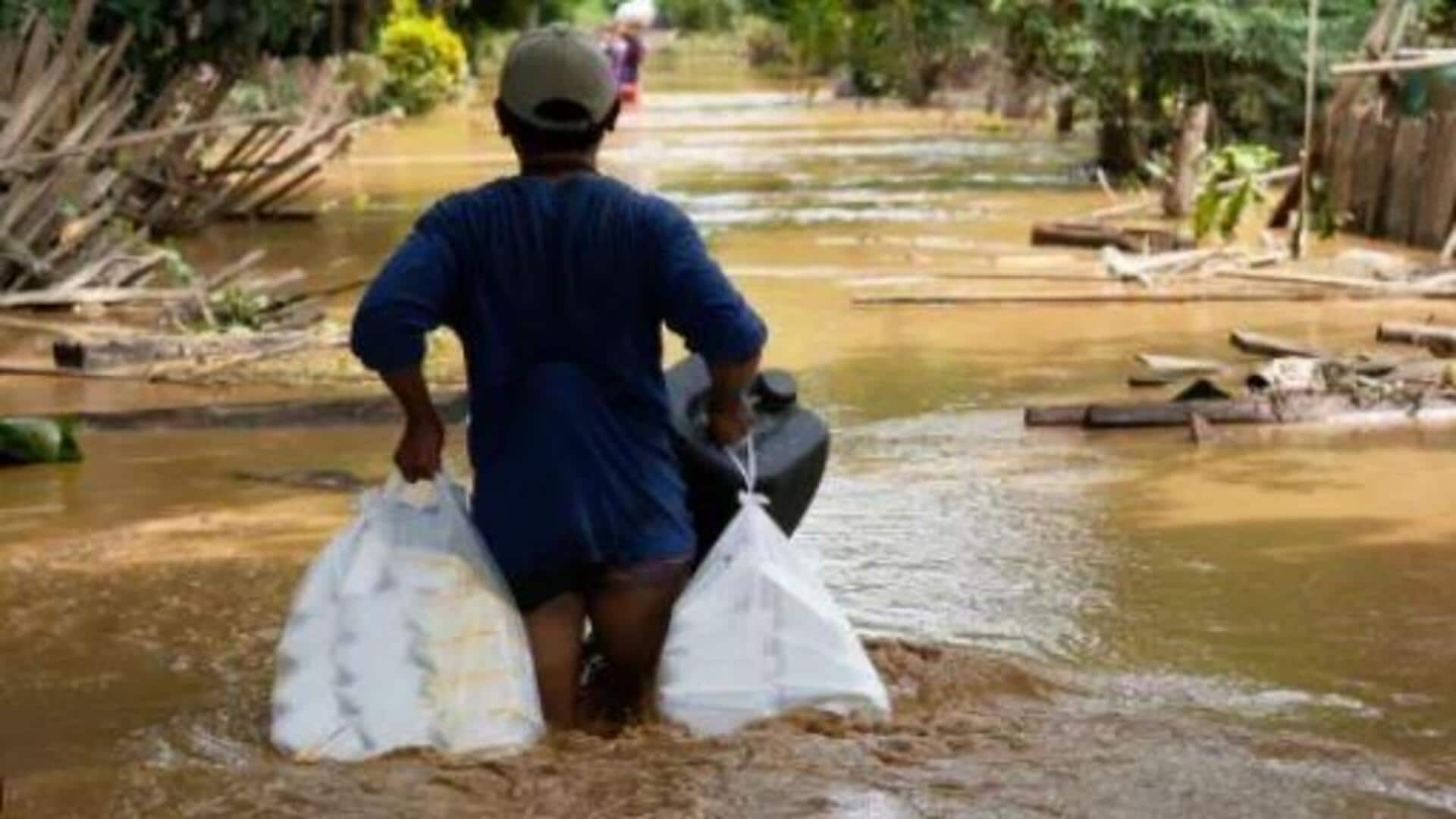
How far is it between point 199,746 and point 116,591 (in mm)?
1880

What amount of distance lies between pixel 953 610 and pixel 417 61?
3649 centimetres

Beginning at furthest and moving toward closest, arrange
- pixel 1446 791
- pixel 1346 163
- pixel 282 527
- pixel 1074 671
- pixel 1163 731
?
1. pixel 1346 163
2. pixel 282 527
3. pixel 1074 671
4. pixel 1163 731
5. pixel 1446 791

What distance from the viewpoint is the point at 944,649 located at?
20.3ft

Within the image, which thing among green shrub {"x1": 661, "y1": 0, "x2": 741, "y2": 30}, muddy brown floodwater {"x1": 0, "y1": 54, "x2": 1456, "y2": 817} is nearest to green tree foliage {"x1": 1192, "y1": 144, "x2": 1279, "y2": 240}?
muddy brown floodwater {"x1": 0, "y1": 54, "x2": 1456, "y2": 817}

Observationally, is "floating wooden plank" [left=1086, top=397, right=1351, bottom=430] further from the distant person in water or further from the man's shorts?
the distant person in water

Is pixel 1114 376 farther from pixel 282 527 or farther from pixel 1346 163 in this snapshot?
pixel 1346 163

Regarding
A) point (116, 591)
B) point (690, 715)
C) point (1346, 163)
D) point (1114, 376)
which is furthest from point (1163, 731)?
point (1346, 163)

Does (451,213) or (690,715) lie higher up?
(451,213)

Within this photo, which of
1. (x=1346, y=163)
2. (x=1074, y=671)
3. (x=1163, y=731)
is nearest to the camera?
(x=1163, y=731)

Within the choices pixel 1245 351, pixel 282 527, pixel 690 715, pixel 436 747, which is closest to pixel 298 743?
pixel 436 747

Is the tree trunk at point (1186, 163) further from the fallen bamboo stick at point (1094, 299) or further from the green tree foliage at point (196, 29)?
the green tree foliage at point (196, 29)

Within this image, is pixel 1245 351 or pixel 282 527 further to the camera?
pixel 1245 351

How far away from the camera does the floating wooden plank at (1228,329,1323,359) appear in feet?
38.9

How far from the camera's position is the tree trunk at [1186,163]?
20172mm
